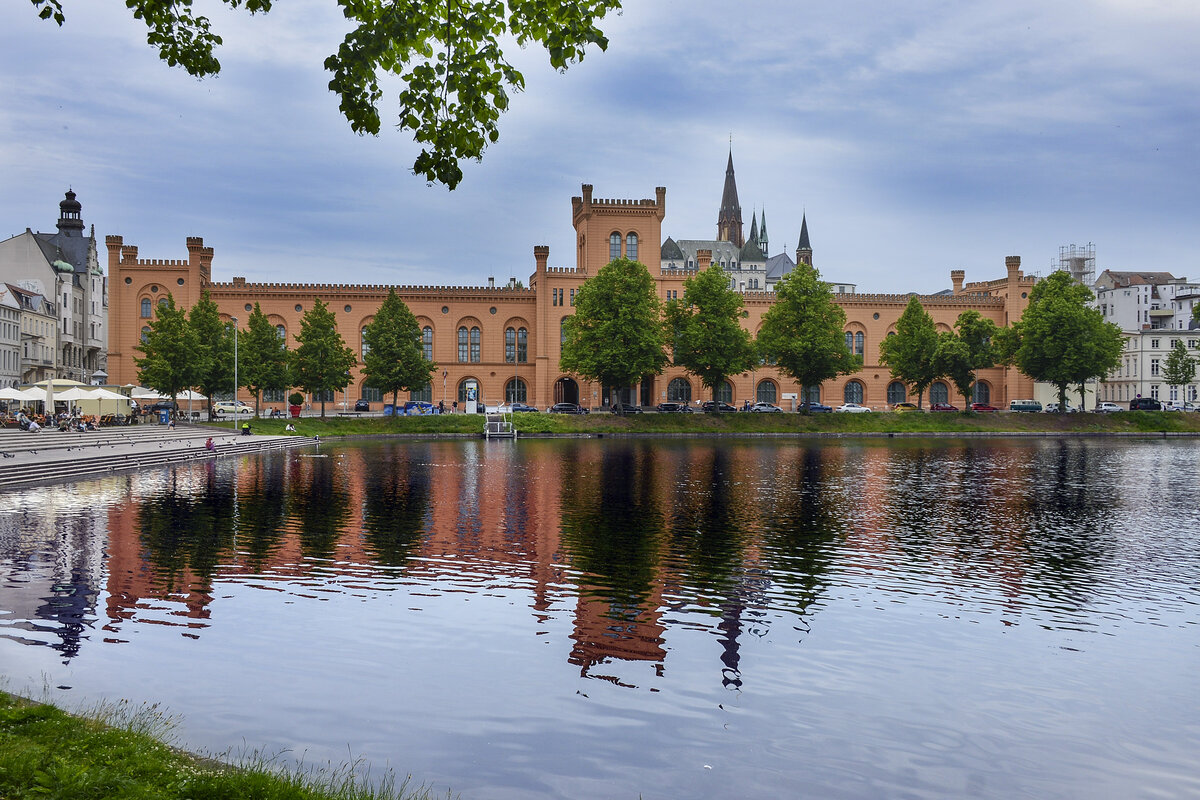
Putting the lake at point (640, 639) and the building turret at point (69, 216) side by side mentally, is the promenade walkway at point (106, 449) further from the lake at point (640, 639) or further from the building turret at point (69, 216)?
the building turret at point (69, 216)

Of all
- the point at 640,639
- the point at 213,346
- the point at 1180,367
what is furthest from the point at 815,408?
the point at 640,639

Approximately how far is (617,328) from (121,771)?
7034cm

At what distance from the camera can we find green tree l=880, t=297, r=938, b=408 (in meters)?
86.4

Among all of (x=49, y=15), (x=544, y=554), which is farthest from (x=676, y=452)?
(x=49, y=15)

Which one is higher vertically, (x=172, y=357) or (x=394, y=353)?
(x=394, y=353)

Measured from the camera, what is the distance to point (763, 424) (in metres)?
78.1

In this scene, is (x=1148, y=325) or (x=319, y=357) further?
(x=1148, y=325)

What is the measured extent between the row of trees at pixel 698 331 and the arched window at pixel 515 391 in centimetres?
1464

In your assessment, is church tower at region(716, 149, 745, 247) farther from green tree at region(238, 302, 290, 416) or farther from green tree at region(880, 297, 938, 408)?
green tree at region(238, 302, 290, 416)

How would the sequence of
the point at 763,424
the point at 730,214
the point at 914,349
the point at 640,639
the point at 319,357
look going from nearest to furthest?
the point at 640,639
the point at 319,357
the point at 763,424
the point at 914,349
the point at 730,214

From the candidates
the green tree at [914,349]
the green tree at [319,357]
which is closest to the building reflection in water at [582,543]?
the green tree at [319,357]

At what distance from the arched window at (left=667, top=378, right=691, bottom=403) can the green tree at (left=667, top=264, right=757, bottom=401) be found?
40.0 feet

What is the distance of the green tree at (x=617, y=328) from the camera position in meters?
75.9

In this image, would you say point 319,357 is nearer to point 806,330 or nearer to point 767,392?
point 806,330
